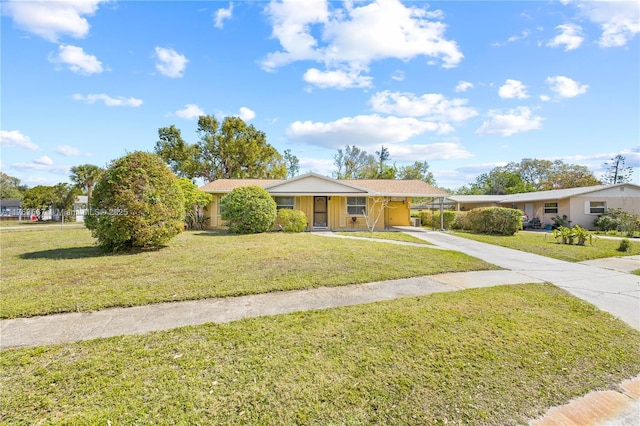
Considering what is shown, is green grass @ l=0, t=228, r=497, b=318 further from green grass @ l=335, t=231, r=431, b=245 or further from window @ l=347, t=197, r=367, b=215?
window @ l=347, t=197, r=367, b=215

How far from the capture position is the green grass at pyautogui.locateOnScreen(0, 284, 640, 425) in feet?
7.44

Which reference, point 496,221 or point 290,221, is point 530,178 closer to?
point 496,221

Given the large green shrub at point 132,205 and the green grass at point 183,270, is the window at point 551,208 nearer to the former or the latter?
the green grass at point 183,270

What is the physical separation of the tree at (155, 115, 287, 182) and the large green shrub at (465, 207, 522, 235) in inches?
984

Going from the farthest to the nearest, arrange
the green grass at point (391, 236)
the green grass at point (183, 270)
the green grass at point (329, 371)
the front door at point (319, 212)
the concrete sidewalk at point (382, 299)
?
the front door at point (319, 212)
the green grass at point (391, 236)
the green grass at point (183, 270)
the concrete sidewalk at point (382, 299)
the green grass at point (329, 371)

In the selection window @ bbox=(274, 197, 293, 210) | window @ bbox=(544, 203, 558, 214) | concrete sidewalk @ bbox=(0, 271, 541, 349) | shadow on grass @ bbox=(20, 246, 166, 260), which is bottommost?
concrete sidewalk @ bbox=(0, 271, 541, 349)

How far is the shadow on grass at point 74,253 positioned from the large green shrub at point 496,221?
1629cm

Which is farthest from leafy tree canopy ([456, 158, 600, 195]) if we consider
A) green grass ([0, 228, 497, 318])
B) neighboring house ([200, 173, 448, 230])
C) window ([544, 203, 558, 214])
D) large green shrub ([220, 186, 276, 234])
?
green grass ([0, 228, 497, 318])

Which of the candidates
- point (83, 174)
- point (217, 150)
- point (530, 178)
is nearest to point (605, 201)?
point (217, 150)

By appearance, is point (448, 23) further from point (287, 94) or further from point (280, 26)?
point (287, 94)

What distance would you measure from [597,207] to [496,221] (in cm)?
1243

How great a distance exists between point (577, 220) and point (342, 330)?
2603cm

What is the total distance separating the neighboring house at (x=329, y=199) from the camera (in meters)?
17.7

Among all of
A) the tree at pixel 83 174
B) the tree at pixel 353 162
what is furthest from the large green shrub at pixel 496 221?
the tree at pixel 83 174
